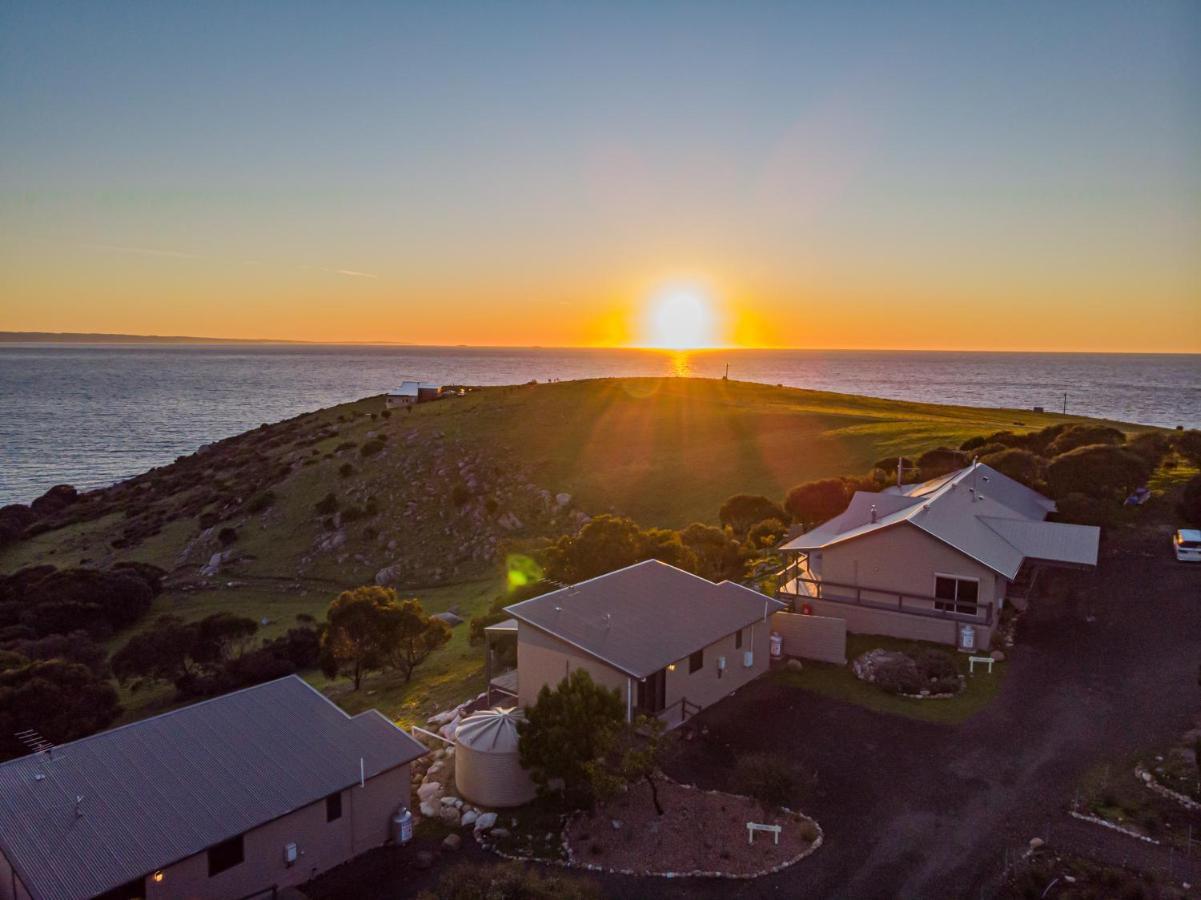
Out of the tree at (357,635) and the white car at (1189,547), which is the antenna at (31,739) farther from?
the white car at (1189,547)

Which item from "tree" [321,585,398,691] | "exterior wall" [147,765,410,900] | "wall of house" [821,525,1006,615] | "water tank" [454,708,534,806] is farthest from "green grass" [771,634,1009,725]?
"tree" [321,585,398,691]

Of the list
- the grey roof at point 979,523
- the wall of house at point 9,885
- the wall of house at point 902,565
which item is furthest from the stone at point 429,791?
the grey roof at point 979,523

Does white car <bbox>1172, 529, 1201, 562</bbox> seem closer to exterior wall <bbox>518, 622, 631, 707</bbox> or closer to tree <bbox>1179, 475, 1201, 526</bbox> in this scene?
tree <bbox>1179, 475, 1201, 526</bbox>

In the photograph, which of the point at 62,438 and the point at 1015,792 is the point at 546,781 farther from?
the point at 62,438

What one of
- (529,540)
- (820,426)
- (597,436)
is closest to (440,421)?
(597,436)

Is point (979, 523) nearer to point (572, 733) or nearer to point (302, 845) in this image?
point (572, 733)

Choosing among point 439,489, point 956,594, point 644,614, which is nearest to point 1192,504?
point 956,594

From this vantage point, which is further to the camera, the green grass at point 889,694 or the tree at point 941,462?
the tree at point 941,462
